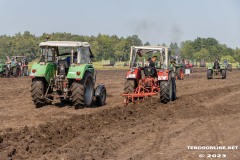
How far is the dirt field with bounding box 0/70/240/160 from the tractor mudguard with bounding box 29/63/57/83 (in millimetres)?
899

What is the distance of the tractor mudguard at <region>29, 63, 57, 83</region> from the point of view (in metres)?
12.4

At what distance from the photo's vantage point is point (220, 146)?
24.0 ft

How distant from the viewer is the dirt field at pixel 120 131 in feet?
22.7

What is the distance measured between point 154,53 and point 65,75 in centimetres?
359

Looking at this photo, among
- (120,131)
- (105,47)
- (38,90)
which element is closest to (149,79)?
(38,90)

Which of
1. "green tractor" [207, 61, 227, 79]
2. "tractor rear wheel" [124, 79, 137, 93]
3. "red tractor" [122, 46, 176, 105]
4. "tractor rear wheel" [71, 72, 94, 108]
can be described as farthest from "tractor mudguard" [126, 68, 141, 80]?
"green tractor" [207, 61, 227, 79]

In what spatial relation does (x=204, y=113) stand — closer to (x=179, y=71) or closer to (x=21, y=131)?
(x=21, y=131)

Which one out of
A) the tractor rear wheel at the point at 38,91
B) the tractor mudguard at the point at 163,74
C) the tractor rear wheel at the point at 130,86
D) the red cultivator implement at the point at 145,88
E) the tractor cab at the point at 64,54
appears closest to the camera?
the tractor rear wheel at the point at 38,91

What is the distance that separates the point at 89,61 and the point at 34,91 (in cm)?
199

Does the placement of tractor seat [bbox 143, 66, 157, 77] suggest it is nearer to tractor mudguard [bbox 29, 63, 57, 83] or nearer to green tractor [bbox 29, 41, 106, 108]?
green tractor [bbox 29, 41, 106, 108]

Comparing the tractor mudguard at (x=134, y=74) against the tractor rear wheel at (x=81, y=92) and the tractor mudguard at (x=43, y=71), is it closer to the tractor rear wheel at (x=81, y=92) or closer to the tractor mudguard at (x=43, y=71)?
the tractor rear wheel at (x=81, y=92)

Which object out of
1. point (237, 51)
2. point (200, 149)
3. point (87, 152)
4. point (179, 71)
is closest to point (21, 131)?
point (87, 152)

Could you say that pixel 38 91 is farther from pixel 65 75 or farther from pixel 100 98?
pixel 100 98

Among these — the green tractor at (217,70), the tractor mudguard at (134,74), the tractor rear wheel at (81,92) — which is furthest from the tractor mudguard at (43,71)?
the green tractor at (217,70)
